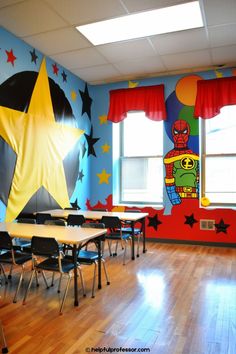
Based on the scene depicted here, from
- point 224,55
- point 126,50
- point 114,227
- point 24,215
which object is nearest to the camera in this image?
point 114,227

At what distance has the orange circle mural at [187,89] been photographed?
6152mm

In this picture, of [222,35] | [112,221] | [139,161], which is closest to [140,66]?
[222,35]

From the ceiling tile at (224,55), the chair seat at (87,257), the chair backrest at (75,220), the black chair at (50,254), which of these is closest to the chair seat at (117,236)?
the chair backrest at (75,220)

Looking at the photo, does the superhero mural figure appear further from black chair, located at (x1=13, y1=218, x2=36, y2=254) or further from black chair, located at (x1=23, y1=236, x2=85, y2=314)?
black chair, located at (x1=23, y1=236, x2=85, y2=314)

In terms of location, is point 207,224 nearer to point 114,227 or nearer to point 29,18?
point 114,227

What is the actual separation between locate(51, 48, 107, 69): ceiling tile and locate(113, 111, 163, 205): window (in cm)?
163

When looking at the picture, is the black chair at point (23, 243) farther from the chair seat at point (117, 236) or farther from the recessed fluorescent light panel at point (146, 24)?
the recessed fluorescent light panel at point (146, 24)

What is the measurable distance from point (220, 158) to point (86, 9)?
12.8ft

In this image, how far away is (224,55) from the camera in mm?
5430

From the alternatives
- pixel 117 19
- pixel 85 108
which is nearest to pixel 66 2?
pixel 117 19

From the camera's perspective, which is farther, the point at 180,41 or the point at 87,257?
the point at 180,41

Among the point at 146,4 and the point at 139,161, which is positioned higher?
the point at 146,4

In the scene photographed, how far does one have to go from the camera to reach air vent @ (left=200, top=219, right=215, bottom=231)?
604 cm

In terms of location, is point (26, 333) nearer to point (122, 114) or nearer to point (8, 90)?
point (8, 90)
